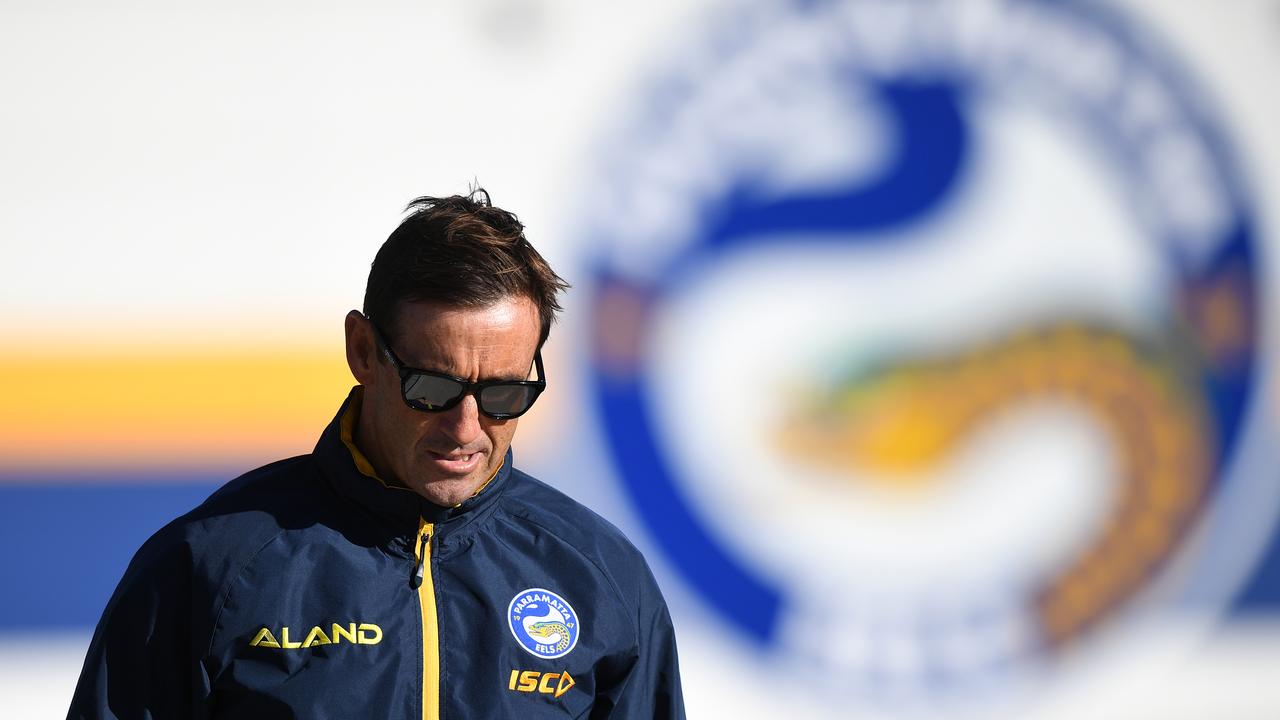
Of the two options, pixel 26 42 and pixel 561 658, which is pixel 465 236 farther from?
pixel 26 42

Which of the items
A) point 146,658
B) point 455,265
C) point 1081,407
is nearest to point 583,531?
point 455,265

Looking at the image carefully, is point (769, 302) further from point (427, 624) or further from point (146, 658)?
point (146, 658)

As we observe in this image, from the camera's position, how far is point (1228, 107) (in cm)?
329

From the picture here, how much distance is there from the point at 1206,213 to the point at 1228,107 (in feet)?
0.90

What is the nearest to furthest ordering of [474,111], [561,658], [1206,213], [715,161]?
[561,658] < [474,111] < [715,161] < [1206,213]

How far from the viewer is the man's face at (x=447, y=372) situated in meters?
1.37

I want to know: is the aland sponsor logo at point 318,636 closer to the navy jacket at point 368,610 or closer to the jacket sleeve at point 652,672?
the navy jacket at point 368,610

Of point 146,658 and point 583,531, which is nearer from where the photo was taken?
point 146,658

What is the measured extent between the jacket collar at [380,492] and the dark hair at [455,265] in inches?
5.6

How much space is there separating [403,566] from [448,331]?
26 centimetres

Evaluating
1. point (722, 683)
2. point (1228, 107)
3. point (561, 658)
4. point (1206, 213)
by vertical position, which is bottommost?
point (722, 683)

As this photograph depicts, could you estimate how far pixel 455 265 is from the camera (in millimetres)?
1368

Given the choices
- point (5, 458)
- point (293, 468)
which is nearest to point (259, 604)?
point (293, 468)

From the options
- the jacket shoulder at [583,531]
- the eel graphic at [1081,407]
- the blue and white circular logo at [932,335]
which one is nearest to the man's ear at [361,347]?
the jacket shoulder at [583,531]
